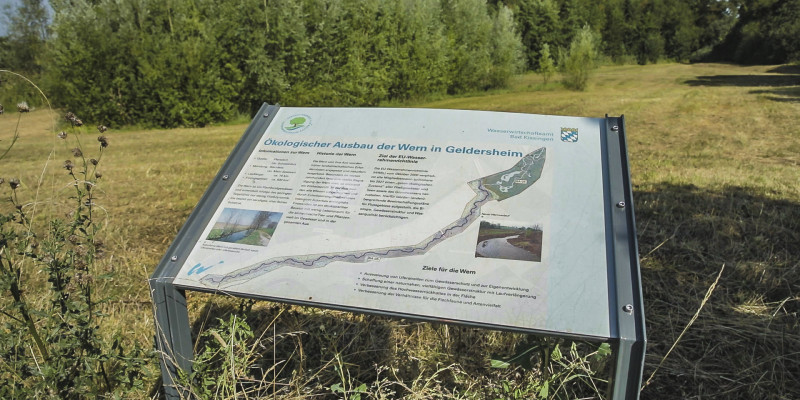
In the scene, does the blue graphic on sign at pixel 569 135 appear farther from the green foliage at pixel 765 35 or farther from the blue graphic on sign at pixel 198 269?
the green foliage at pixel 765 35

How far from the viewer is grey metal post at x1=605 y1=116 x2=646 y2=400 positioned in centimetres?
178

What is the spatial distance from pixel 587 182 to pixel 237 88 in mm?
14698

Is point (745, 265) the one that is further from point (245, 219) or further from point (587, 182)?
point (245, 219)

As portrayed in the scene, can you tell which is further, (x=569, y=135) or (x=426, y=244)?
(x=569, y=135)

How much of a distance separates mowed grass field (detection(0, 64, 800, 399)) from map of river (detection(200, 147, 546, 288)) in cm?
33

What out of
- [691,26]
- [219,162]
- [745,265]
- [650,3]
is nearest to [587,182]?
[745,265]

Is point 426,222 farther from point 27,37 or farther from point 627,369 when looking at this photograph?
point 27,37

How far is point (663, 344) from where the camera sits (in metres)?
3.15

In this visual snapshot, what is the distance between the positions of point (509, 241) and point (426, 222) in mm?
309

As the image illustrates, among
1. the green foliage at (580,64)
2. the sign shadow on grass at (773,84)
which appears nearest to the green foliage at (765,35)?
the sign shadow on grass at (773,84)

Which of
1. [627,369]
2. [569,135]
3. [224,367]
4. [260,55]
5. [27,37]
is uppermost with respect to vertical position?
[569,135]

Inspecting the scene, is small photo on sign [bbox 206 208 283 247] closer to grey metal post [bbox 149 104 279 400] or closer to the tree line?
grey metal post [bbox 149 104 279 400]

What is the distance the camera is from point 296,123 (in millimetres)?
2740

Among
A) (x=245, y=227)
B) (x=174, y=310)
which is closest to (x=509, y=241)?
(x=245, y=227)
